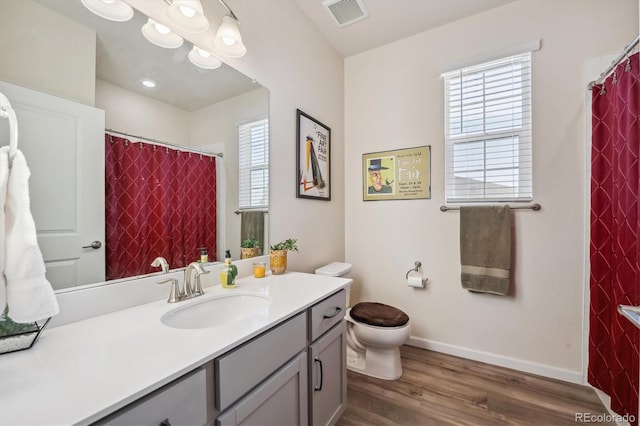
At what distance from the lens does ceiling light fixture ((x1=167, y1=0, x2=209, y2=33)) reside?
118 centimetres

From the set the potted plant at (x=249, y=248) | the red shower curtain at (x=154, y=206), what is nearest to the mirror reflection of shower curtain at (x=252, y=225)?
the potted plant at (x=249, y=248)

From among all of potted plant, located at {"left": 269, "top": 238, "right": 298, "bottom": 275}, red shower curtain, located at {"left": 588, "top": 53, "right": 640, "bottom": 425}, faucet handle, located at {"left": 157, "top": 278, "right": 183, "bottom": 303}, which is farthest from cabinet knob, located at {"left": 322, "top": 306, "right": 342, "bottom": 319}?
red shower curtain, located at {"left": 588, "top": 53, "right": 640, "bottom": 425}

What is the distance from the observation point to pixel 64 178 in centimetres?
92

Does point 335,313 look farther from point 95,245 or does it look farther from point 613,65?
point 613,65

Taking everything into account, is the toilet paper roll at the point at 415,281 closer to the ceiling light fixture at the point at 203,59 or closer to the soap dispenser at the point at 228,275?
the soap dispenser at the point at 228,275

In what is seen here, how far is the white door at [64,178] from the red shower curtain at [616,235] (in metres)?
2.34

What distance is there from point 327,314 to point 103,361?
2.91ft

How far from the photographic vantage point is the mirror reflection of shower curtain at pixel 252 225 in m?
1.62

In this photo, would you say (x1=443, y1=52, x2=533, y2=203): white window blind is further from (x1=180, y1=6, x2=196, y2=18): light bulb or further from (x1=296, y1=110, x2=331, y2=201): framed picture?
(x1=180, y1=6, x2=196, y2=18): light bulb

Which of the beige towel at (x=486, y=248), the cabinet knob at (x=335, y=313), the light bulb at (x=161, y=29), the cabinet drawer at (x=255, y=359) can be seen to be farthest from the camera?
the beige towel at (x=486, y=248)

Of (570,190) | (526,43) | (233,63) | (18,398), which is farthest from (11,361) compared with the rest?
(526,43)

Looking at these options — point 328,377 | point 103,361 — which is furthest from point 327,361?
point 103,361

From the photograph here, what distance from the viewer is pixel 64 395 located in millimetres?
A: 544

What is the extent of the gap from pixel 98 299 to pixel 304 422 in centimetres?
96
